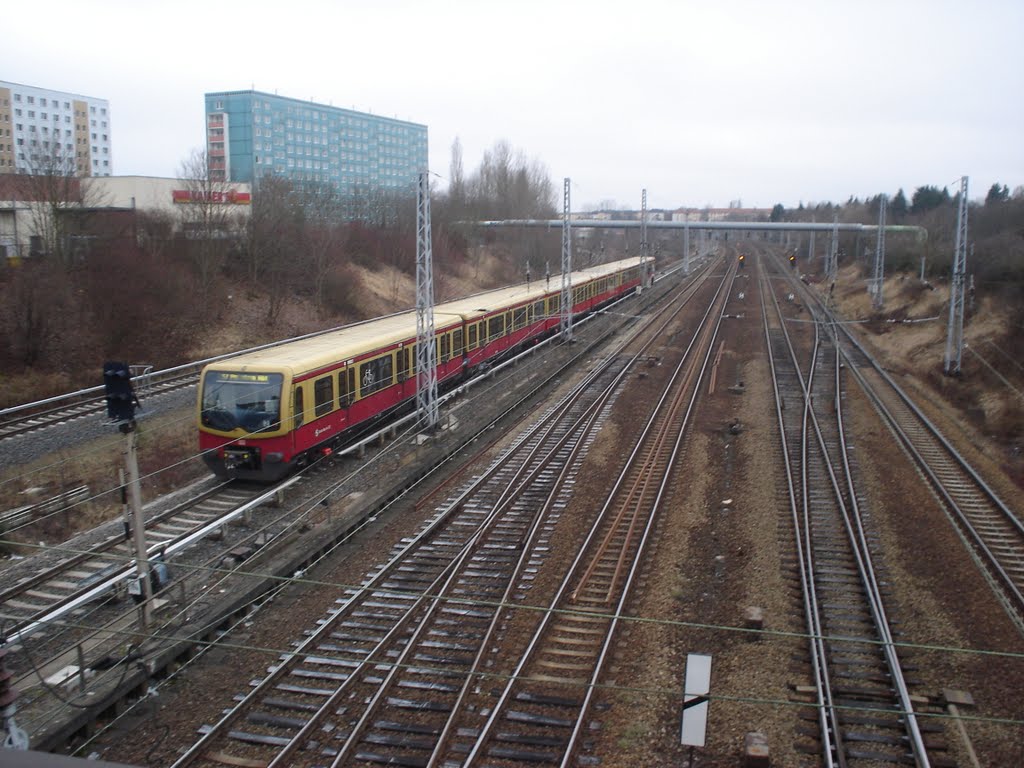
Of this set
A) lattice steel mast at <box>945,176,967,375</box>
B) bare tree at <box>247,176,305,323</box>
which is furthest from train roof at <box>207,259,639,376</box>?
lattice steel mast at <box>945,176,967,375</box>

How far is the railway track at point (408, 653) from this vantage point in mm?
7254

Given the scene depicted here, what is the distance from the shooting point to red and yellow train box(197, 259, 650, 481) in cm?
1339

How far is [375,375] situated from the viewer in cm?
1680

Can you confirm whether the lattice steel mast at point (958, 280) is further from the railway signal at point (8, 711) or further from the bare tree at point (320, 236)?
the railway signal at point (8, 711)

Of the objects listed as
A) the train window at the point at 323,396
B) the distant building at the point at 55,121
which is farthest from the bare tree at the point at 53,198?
the distant building at the point at 55,121

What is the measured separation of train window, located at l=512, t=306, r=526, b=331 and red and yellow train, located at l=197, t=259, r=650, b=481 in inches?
173

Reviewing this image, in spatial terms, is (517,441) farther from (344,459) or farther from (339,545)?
(339,545)

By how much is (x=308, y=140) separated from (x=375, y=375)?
79.8 m

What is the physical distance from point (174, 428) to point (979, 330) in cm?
2730

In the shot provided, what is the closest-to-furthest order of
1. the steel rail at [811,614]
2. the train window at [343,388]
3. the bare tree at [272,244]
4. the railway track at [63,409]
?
1. the steel rail at [811,614]
2. the train window at [343,388]
3. the railway track at [63,409]
4. the bare tree at [272,244]

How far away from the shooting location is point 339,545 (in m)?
11.8

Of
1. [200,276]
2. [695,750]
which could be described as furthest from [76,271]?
[695,750]

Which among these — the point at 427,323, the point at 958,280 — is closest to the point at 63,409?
the point at 427,323

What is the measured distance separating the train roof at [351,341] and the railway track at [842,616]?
27.9 feet
